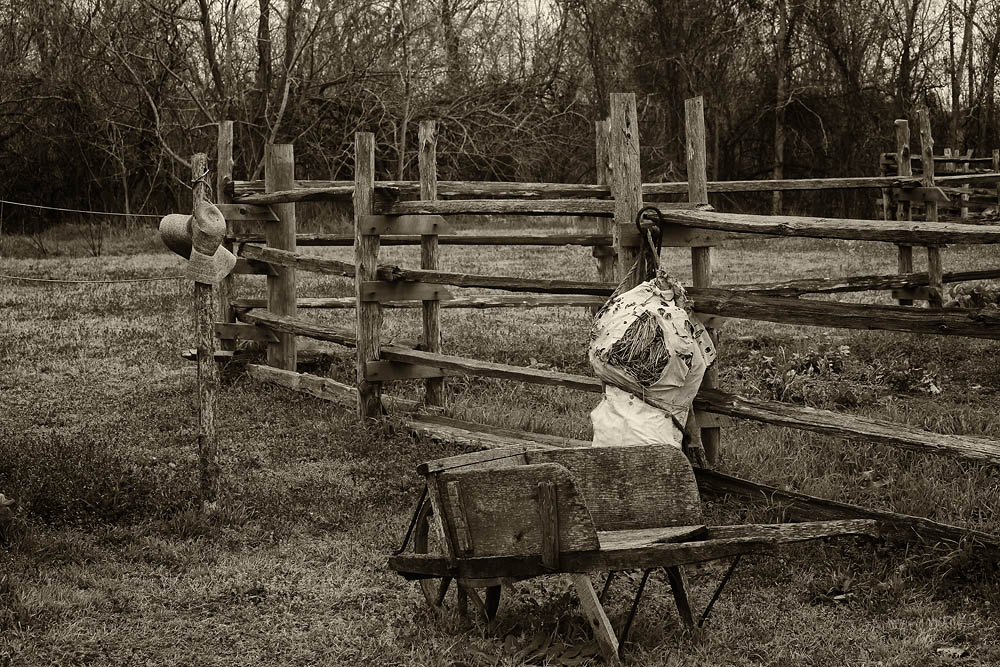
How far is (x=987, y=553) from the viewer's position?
4.50m

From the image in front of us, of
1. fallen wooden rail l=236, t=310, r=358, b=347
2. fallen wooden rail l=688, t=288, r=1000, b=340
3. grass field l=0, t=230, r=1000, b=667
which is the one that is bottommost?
grass field l=0, t=230, r=1000, b=667

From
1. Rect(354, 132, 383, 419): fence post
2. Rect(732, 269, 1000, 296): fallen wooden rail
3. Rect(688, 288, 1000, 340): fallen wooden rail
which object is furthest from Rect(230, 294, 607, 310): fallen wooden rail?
Rect(688, 288, 1000, 340): fallen wooden rail

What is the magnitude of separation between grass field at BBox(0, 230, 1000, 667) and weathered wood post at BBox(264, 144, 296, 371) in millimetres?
381

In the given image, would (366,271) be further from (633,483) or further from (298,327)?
(633,483)

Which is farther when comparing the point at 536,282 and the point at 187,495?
the point at 536,282

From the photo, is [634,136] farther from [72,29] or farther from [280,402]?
[72,29]

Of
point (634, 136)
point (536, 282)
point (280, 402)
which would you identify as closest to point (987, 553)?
point (634, 136)

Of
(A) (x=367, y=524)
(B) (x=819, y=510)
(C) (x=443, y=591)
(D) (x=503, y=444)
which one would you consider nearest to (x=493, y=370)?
(D) (x=503, y=444)

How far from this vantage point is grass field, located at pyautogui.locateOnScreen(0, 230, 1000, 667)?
4152 mm

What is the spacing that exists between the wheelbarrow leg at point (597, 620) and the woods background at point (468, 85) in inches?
734

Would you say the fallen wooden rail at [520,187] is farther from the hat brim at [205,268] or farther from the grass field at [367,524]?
the hat brim at [205,268]

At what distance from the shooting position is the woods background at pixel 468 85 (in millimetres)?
23203

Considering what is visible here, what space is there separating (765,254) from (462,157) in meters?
9.00

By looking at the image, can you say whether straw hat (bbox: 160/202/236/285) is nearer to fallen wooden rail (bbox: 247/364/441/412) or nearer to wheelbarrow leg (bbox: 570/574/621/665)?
fallen wooden rail (bbox: 247/364/441/412)
